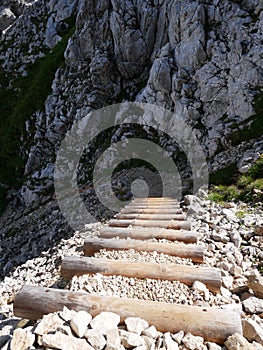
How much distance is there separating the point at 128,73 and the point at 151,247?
34283 mm

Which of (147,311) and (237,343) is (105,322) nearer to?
(147,311)

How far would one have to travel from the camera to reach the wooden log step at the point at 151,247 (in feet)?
17.8

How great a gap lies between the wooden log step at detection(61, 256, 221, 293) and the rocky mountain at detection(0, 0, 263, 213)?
12.1 meters

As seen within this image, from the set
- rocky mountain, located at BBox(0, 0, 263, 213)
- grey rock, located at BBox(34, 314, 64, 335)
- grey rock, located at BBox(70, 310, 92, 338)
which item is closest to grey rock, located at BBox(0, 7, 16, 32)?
rocky mountain, located at BBox(0, 0, 263, 213)

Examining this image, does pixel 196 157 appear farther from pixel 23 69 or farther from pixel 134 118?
pixel 23 69

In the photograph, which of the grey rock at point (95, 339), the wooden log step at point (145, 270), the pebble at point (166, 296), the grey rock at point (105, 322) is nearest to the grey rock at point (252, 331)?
the pebble at point (166, 296)

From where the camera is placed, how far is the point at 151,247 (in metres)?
5.80

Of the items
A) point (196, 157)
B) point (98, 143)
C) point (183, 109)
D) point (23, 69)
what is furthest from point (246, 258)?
point (23, 69)

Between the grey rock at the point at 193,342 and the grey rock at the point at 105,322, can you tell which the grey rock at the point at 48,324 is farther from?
the grey rock at the point at 193,342

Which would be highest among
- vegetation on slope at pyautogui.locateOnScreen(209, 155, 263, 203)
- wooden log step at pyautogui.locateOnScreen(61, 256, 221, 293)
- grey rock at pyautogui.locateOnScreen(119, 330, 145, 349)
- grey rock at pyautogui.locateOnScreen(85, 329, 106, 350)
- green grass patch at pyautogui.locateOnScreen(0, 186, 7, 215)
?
vegetation on slope at pyautogui.locateOnScreen(209, 155, 263, 203)

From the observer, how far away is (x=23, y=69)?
173ft

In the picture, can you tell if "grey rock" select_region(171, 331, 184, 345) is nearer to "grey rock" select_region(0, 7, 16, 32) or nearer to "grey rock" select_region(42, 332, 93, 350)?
"grey rock" select_region(42, 332, 93, 350)

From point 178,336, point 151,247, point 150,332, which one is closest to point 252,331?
point 178,336

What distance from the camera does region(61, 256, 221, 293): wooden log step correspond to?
433cm
